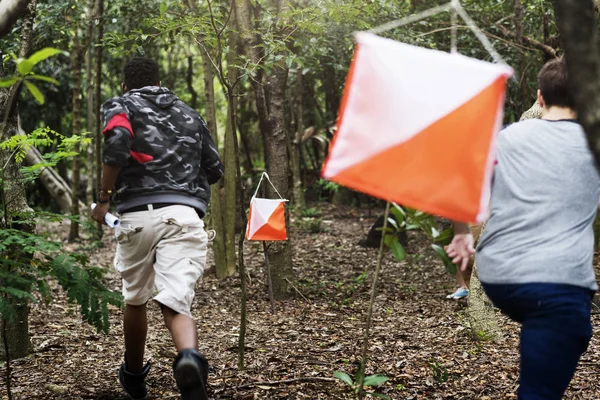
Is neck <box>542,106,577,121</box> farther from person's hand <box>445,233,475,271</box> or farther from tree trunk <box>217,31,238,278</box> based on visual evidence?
tree trunk <box>217,31,238,278</box>

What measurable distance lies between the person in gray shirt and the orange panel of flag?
3.93 metres

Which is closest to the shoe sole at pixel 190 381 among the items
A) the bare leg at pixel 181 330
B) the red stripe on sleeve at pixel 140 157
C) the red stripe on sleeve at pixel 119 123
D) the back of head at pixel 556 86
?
the bare leg at pixel 181 330

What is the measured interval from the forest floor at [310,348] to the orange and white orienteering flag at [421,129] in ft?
5.93

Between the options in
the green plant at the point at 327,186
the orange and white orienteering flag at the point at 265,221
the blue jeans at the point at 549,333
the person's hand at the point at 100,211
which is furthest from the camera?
the green plant at the point at 327,186

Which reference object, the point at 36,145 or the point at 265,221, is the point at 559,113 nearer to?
the point at 36,145

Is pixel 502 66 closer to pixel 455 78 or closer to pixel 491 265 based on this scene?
pixel 455 78

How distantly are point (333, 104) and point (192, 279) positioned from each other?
42.4 ft

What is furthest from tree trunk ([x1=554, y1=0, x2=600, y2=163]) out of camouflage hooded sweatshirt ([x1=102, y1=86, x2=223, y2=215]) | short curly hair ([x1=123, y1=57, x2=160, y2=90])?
short curly hair ([x1=123, y1=57, x2=160, y2=90])

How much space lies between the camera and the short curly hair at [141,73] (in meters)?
3.39

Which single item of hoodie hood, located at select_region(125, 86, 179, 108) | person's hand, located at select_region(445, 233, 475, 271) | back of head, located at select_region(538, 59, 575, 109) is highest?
back of head, located at select_region(538, 59, 575, 109)

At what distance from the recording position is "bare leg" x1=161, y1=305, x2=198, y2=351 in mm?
2979

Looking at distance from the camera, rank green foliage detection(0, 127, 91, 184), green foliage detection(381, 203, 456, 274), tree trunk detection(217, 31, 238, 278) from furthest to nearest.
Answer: tree trunk detection(217, 31, 238, 278) → green foliage detection(0, 127, 91, 184) → green foliage detection(381, 203, 456, 274)

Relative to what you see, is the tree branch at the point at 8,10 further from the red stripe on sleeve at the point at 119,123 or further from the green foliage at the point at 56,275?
the green foliage at the point at 56,275

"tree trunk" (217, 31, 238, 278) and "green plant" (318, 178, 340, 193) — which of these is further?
"green plant" (318, 178, 340, 193)
